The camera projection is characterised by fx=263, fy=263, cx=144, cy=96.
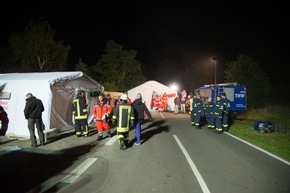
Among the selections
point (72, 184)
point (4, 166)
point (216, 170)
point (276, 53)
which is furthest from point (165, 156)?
point (276, 53)

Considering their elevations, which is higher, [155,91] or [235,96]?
[155,91]

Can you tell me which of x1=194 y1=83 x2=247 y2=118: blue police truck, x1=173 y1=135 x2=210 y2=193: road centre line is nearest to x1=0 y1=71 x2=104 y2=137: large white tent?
x1=173 y1=135 x2=210 y2=193: road centre line

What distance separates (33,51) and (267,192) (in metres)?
43.4

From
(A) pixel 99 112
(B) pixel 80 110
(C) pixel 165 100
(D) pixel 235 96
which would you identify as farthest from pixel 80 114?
(C) pixel 165 100

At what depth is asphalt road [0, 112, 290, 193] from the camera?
5.24 metres

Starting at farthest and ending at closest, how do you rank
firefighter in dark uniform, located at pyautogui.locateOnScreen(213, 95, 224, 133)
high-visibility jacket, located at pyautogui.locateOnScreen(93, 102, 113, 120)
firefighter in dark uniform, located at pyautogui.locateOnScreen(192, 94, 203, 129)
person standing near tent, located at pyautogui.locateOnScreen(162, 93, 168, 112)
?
person standing near tent, located at pyautogui.locateOnScreen(162, 93, 168, 112) → firefighter in dark uniform, located at pyautogui.locateOnScreen(192, 94, 203, 129) → firefighter in dark uniform, located at pyautogui.locateOnScreen(213, 95, 224, 133) → high-visibility jacket, located at pyautogui.locateOnScreen(93, 102, 113, 120)

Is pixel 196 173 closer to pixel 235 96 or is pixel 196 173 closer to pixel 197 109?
pixel 197 109

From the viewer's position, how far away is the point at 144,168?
6.48 meters

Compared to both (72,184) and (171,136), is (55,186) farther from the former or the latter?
(171,136)

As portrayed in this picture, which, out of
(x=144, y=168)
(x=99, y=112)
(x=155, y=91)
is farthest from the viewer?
(x=155, y=91)

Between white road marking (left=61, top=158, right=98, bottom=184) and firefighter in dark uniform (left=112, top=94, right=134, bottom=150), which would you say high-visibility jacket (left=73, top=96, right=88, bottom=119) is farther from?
white road marking (left=61, top=158, right=98, bottom=184)

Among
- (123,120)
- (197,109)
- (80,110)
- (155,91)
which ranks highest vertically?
(155,91)

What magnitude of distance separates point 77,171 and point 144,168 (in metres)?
1.60

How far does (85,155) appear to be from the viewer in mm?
7887
